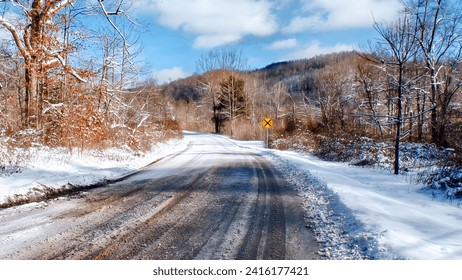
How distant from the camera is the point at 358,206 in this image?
214 inches

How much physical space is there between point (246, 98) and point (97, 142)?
38868mm

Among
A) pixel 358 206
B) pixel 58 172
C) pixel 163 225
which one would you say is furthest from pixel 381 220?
pixel 58 172

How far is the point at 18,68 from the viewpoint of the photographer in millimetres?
12086

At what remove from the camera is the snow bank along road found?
363cm

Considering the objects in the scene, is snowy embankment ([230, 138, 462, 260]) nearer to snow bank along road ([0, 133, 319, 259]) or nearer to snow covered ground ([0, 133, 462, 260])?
snow covered ground ([0, 133, 462, 260])

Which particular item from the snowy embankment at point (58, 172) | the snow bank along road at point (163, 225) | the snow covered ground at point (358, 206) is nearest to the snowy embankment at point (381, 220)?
the snow covered ground at point (358, 206)

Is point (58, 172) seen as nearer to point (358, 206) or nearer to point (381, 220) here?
point (358, 206)

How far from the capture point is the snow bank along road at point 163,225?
11.9 feet

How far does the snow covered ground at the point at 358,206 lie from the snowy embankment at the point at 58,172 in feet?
0.06

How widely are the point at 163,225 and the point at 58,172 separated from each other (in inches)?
211

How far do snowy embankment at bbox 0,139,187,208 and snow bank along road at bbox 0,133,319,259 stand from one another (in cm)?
72

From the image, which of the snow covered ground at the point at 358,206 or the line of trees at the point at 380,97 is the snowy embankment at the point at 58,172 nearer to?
the snow covered ground at the point at 358,206

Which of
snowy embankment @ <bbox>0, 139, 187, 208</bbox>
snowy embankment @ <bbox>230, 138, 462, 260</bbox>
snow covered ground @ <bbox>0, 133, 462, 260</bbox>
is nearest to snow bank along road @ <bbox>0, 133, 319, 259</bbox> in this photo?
snowy embankment @ <bbox>230, 138, 462, 260</bbox>
